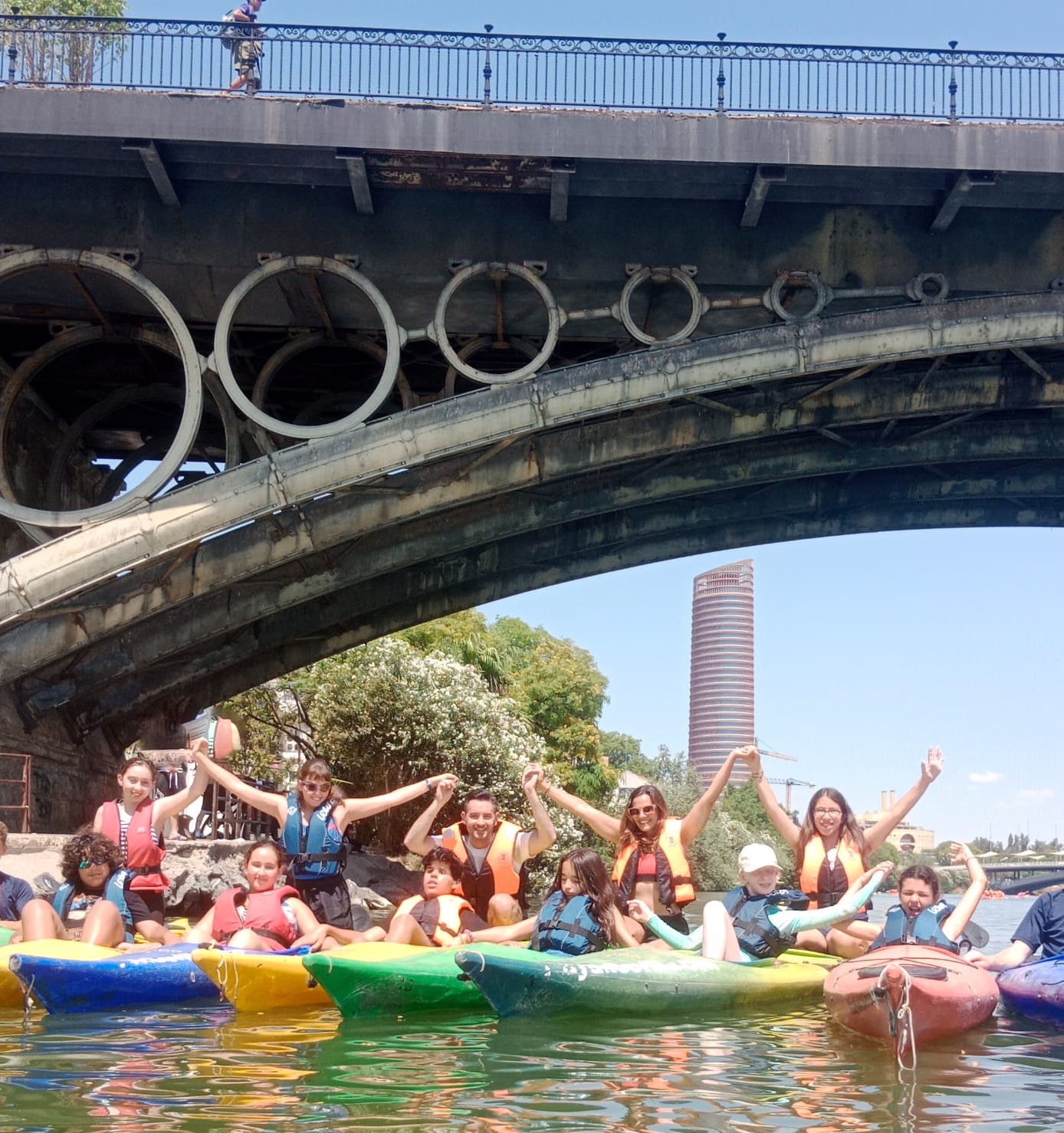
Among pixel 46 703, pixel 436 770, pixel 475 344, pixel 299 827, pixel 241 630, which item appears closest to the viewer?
pixel 299 827

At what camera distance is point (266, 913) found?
391 inches

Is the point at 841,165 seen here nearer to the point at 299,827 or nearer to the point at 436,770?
the point at 299,827

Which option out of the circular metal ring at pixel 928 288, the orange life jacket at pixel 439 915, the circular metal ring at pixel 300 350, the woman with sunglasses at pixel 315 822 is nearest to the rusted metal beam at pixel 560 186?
the circular metal ring at pixel 300 350

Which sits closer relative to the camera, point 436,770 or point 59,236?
point 59,236

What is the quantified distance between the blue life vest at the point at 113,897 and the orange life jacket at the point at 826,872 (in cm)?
519

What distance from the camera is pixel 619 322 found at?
54.5ft

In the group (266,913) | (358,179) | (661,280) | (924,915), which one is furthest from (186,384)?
(924,915)

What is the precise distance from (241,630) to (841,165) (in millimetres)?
11521

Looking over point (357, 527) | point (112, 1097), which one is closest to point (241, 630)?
point (357, 527)

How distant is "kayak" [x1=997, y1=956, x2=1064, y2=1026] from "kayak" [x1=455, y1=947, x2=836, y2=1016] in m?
1.44

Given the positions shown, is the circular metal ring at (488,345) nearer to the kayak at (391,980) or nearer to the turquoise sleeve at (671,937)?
the turquoise sleeve at (671,937)

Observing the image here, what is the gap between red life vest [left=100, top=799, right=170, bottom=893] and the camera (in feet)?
35.5

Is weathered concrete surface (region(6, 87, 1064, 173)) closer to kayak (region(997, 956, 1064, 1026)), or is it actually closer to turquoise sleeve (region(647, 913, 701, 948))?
turquoise sleeve (region(647, 913, 701, 948))

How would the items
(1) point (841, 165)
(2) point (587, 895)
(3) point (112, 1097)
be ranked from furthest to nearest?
(1) point (841, 165) < (2) point (587, 895) < (3) point (112, 1097)
